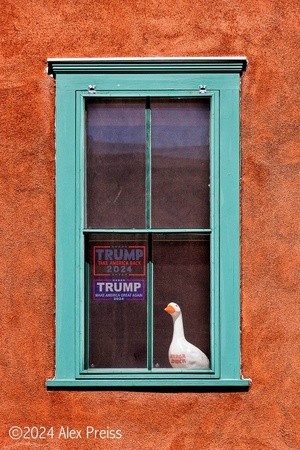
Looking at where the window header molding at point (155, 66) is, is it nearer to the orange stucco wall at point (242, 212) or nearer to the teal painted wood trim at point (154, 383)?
the orange stucco wall at point (242, 212)

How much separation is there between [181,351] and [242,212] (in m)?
0.90

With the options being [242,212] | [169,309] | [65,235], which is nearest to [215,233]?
[242,212]

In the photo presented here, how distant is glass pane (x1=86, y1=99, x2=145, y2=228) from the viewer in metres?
6.97

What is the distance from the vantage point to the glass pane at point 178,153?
6.97 metres

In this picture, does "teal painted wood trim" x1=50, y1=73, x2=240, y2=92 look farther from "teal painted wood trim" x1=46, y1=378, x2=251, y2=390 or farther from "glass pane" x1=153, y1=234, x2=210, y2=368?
"teal painted wood trim" x1=46, y1=378, x2=251, y2=390

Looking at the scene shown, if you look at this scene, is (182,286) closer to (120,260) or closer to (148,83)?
(120,260)

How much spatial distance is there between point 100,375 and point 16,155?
4.59 feet

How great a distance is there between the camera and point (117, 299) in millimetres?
6945

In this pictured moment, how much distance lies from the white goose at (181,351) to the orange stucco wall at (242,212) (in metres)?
0.18

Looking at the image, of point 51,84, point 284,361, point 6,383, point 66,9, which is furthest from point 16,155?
point 284,361

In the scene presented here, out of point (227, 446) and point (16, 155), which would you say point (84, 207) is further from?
point (227, 446)

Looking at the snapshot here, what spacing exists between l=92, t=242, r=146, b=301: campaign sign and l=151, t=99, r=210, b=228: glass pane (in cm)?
31

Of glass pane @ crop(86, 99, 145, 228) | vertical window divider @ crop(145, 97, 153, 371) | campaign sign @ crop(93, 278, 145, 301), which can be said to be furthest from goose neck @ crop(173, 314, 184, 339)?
glass pane @ crop(86, 99, 145, 228)

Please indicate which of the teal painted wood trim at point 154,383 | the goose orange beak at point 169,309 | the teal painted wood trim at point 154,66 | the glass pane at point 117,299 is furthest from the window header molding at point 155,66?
the teal painted wood trim at point 154,383
